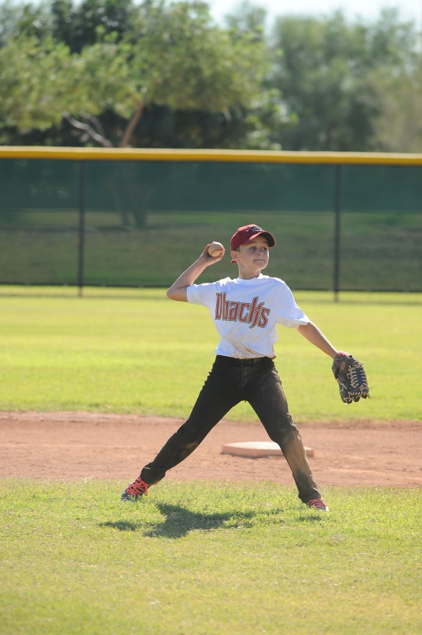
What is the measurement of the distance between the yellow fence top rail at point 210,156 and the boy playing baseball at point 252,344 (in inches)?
470

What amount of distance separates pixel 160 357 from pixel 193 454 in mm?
3989

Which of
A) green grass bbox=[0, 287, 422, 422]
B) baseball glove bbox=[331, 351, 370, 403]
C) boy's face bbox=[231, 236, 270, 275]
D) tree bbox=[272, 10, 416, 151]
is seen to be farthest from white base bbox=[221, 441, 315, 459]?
tree bbox=[272, 10, 416, 151]

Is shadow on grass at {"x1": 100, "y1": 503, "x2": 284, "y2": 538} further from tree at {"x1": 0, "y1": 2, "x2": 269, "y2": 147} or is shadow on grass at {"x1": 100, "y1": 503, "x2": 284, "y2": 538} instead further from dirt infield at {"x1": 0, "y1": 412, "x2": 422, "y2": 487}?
tree at {"x1": 0, "y1": 2, "x2": 269, "y2": 147}

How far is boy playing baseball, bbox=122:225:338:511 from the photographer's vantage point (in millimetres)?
4648

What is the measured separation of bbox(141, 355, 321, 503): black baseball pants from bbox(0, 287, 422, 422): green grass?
9.93 ft

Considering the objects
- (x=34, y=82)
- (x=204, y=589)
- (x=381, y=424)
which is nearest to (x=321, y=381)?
(x=381, y=424)

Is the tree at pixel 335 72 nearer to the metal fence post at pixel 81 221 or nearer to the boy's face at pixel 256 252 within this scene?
the metal fence post at pixel 81 221

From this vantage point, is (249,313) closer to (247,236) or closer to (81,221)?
(247,236)

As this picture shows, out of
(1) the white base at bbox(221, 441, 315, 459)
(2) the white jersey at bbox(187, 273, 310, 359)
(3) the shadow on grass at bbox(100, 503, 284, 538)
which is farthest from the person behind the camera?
(1) the white base at bbox(221, 441, 315, 459)

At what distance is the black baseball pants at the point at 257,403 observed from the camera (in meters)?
4.71

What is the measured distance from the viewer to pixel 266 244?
470cm

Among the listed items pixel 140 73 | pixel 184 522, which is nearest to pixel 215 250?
pixel 184 522

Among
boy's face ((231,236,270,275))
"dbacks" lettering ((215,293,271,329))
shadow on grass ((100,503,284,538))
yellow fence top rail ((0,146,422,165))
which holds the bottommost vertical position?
shadow on grass ((100,503,284,538))

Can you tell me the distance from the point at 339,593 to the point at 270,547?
0.62 m
